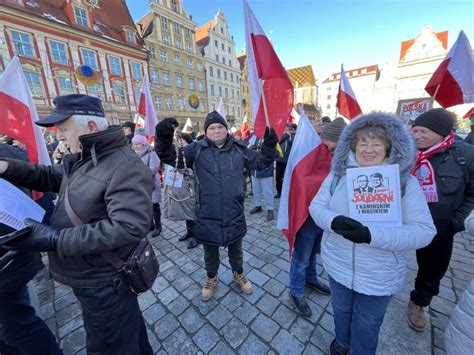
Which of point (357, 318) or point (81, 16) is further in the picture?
point (81, 16)

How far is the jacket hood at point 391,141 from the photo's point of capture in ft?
4.45

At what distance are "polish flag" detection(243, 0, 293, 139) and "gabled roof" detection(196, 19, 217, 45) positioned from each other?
36.3m

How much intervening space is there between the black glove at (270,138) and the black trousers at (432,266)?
1.77 meters

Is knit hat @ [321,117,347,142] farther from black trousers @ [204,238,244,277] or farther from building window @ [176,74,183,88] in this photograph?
building window @ [176,74,183,88]

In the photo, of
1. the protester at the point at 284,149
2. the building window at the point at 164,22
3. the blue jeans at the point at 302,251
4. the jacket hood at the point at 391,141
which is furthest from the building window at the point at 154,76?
the jacket hood at the point at 391,141

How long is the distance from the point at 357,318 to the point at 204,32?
41.1 meters

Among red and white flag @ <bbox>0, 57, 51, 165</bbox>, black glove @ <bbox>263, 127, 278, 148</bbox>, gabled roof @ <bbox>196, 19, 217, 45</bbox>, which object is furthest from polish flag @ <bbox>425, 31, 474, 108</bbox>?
gabled roof @ <bbox>196, 19, 217, 45</bbox>

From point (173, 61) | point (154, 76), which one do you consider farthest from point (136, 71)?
point (173, 61)

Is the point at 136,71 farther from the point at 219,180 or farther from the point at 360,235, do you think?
the point at 360,235

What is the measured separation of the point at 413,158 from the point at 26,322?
3.13 metres

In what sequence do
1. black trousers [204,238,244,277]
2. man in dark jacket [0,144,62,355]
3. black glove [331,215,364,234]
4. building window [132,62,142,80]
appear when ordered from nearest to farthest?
1. black glove [331,215,364,234]
2. man in dark jacket [0,144,62,355]
3. black trousers [204,238,244,277]
4. building window [132,62,142,80]

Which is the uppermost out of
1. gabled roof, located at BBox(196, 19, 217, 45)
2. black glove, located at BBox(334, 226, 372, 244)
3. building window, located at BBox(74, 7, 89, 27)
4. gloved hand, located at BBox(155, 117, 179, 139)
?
gabled roof, located at BBox(196, 19, 217, 45)

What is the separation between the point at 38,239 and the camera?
1062mm

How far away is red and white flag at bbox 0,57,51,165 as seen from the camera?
2.29m
